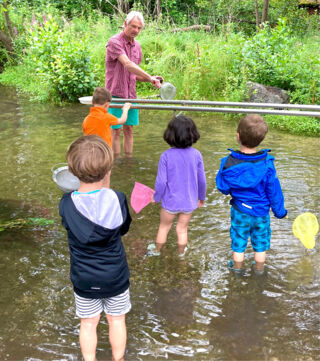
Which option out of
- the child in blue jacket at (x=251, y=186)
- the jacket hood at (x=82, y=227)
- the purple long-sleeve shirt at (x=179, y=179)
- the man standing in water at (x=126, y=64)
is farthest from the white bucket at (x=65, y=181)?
the man standing in water at (x=126, y=64)

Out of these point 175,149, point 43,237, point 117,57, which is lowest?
point 43,237

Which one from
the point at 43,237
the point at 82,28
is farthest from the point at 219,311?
the point at 82,28

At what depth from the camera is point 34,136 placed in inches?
252

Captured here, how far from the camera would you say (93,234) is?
1.86 meters

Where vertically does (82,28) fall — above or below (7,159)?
above

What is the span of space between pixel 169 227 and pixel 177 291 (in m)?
0.62

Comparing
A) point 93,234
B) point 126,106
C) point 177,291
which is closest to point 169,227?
point 177,291

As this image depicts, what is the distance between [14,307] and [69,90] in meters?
7.05

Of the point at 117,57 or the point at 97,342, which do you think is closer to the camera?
the point at 97,342

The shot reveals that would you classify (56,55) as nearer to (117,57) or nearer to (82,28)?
(82,28)

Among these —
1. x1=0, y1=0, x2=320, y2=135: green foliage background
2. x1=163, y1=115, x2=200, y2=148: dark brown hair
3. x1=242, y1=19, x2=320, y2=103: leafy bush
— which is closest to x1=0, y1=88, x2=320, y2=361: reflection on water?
x1=163, y1=115, x2=200, y2=148: dark brown hair

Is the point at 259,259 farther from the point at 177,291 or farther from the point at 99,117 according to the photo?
the point at 99,117

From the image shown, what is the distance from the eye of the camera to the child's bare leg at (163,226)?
307 cm

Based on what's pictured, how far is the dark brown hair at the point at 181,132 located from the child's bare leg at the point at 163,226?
1.88 feet
